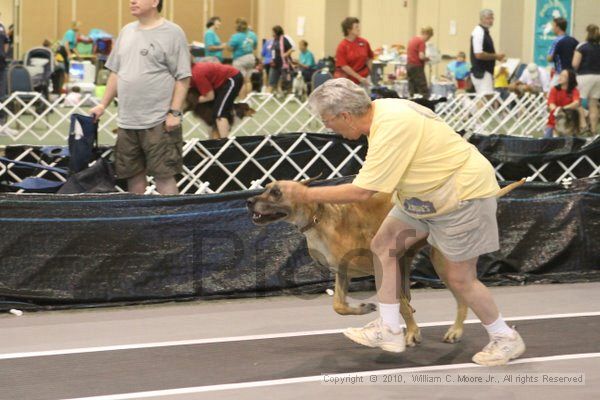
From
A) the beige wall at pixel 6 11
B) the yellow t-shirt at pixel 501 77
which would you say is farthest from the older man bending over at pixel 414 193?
the beige wall at pixel 6 11

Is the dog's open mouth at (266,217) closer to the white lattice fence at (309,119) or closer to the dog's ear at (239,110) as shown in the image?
the dog's ear at (239,110)

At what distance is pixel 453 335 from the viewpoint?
4.58m

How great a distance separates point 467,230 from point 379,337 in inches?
23.3

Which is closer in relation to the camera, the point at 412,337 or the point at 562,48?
the point at 412,337

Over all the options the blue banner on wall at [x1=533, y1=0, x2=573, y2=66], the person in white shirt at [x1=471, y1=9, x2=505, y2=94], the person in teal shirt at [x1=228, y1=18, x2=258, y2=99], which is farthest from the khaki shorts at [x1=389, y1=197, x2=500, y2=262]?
the blue banner on wall at [x1=533, y1=0, x2=573, y2=66]

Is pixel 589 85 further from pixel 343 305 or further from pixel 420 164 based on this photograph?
pixel 420 164

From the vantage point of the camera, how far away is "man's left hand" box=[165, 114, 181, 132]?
5.94m

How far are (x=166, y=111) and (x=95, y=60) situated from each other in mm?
17800

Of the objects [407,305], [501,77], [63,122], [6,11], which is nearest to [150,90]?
[407,305]

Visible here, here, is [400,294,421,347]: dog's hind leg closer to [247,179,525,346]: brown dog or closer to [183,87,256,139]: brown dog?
[247,179,525,346]: brown dog

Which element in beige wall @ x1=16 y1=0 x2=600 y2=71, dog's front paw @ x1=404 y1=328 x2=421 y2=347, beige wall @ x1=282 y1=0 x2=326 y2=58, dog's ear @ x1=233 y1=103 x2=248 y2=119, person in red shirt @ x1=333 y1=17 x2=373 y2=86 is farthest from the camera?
beige wall @ x1=282 y1=0 x2=326 y2=58

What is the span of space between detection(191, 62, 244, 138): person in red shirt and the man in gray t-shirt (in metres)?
2.85

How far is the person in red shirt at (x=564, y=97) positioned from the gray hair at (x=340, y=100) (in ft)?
29.6

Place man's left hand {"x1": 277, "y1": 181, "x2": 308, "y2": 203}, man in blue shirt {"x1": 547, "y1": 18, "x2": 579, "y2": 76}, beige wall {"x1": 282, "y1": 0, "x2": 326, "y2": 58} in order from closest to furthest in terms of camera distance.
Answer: man's left hand {"x1": 277, "y1": 181, "x2": 308, "y2": 203}, man in blue shirt {"x1": 547, "y1": 18, "x2": 579, "y2": 76}, beige wall {"x1": 282, "y1": 0, "x2": 326, "y2": 58}
